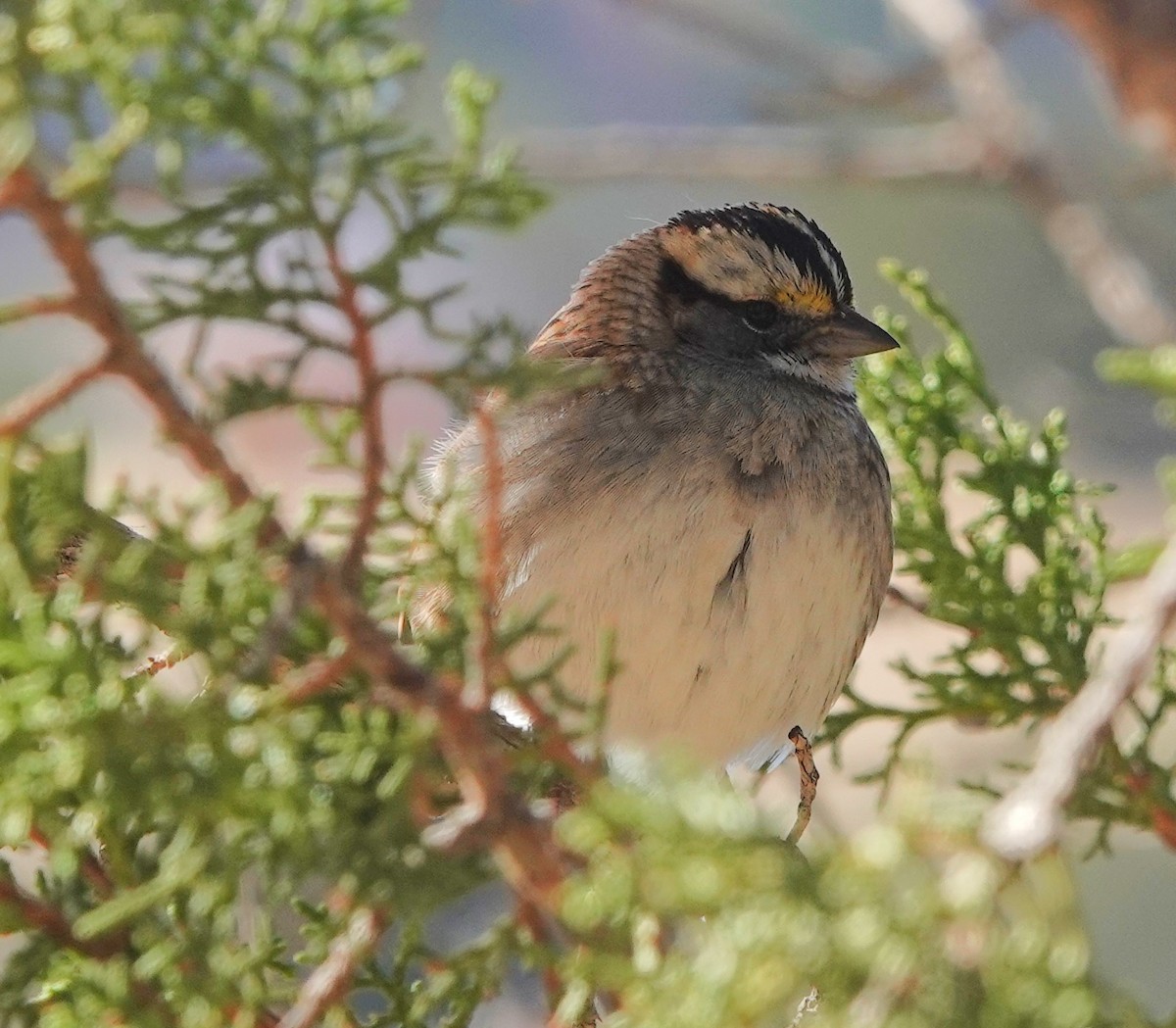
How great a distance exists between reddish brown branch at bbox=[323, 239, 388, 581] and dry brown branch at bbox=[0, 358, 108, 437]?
153 mm

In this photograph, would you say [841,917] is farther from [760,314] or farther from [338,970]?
[760,314]

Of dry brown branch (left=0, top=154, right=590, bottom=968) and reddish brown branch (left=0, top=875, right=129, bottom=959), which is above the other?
dry brown branch (left=0, top=154, right=590, bottom=968)

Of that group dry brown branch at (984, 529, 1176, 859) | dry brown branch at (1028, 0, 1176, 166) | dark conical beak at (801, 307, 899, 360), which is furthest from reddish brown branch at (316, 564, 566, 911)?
dry brown branch at (1028, 0, 1176, 166)

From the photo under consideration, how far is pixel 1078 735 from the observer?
81 cm

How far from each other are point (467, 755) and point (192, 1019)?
237mm

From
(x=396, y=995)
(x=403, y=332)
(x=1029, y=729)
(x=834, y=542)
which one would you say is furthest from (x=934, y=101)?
(x=396, y=995)

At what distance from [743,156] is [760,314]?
1364mm

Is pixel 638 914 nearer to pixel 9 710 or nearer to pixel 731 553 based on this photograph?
pixel 9 710

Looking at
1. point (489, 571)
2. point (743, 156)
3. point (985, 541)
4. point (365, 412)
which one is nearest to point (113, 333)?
point (365, 412)

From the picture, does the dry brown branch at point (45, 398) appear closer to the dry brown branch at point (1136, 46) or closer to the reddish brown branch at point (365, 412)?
the reddish brown branch at point (365, 412)

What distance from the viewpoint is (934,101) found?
452 centimetres

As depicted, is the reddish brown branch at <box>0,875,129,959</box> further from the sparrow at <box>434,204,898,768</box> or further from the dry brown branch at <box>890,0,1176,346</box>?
the dry brown branch at <box>890,0,1176,346</box>

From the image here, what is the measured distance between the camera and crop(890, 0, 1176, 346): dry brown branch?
3330mm

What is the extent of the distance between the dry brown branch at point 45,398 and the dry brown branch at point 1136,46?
2580mm
